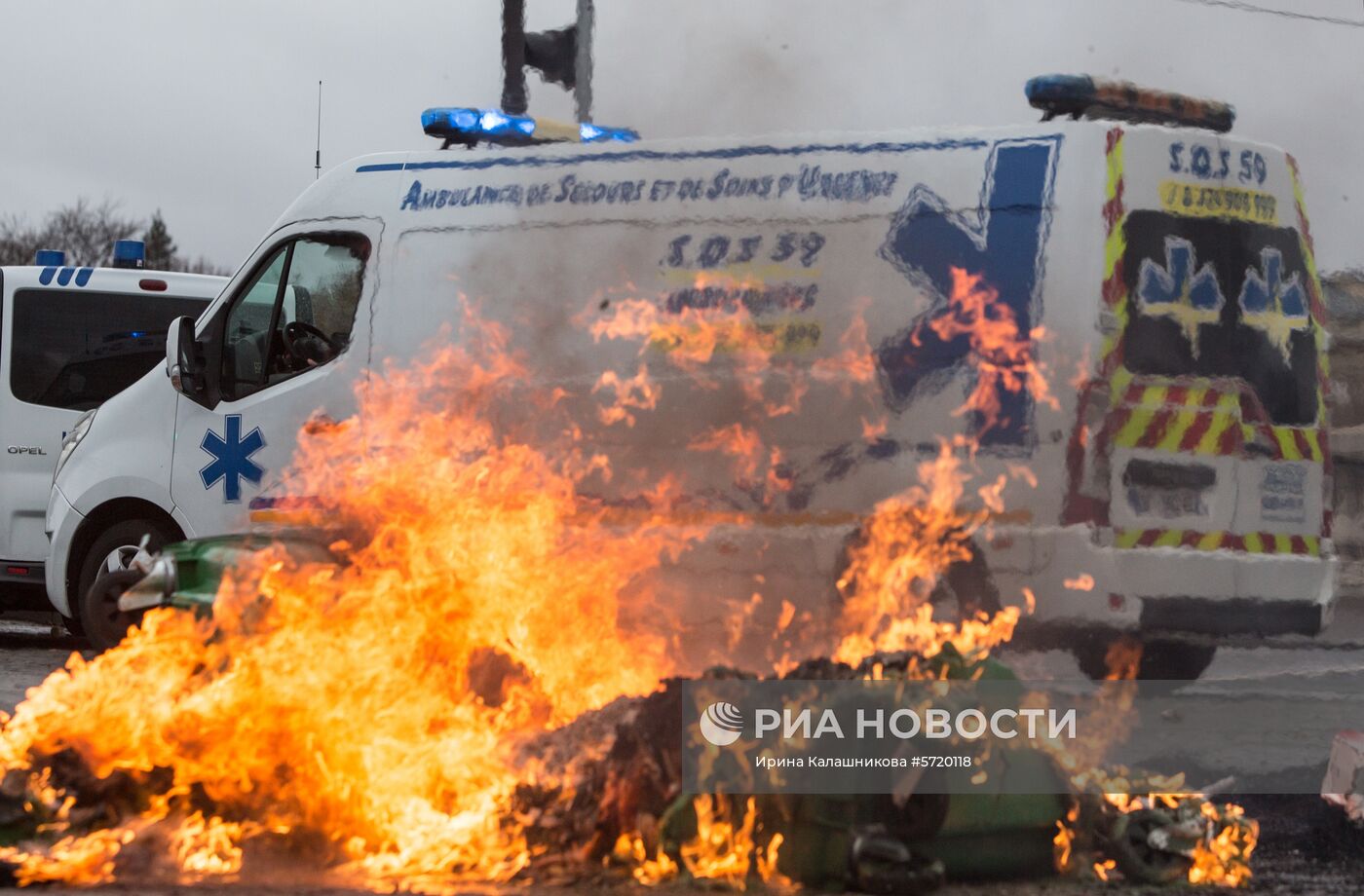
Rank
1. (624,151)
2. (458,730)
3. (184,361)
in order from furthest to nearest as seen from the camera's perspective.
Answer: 1. (184,361)
2. (624,151)
3. (458,730)

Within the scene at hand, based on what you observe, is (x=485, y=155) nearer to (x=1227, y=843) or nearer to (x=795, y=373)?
(x=795, y=373)

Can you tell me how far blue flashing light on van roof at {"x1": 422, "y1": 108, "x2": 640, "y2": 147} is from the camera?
24.6 feet

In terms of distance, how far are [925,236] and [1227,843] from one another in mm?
2726

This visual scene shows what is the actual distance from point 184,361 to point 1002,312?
4.11m

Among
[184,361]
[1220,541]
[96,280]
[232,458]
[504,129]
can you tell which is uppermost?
[504,129]

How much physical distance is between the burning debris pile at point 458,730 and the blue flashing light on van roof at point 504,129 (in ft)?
6.28

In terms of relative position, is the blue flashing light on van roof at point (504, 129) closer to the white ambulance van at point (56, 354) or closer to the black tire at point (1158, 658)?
the black tire at point (1158, 658)

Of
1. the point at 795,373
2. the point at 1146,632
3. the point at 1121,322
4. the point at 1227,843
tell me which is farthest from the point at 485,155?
the point at 1227,843

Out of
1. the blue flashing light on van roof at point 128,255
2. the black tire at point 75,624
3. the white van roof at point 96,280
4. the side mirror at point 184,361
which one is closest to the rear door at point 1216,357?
the side mirror at point 184,361

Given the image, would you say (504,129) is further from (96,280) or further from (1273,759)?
(1273,759)

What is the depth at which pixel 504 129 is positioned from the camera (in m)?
7.51

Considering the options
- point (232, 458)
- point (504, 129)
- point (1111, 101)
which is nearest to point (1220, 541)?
point (1111, 101)

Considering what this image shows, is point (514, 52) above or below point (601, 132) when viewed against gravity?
above

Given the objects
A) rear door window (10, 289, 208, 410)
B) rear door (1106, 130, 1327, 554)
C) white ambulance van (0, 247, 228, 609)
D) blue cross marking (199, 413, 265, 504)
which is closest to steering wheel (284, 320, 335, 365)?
blue cross marking (199, 413, 265, 504)
